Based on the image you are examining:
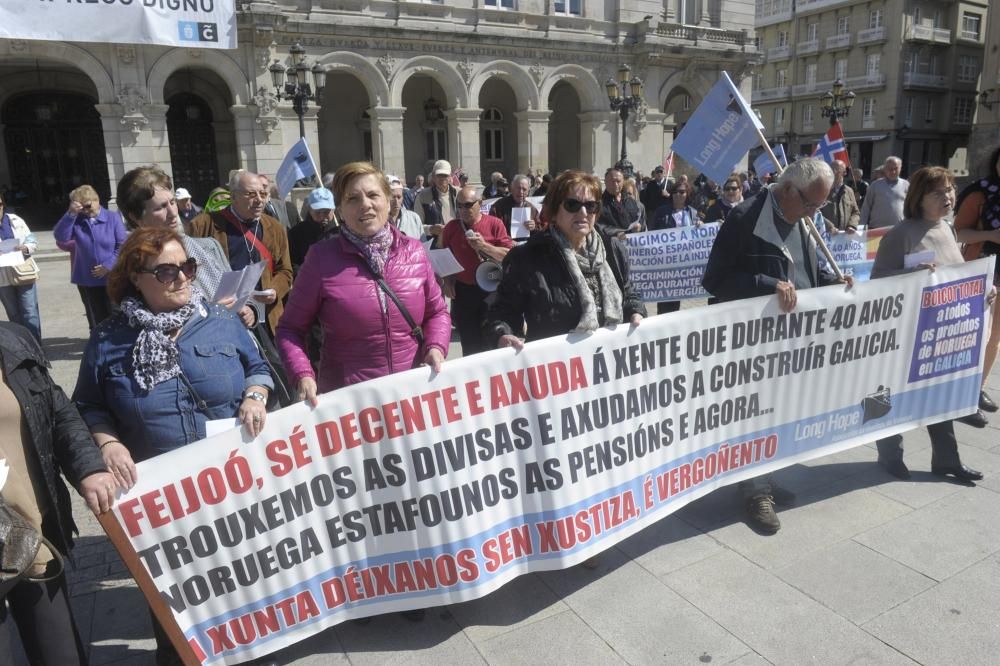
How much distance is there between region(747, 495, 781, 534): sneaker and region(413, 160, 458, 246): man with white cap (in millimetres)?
5091

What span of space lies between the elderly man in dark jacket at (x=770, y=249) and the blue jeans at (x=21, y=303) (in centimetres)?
728

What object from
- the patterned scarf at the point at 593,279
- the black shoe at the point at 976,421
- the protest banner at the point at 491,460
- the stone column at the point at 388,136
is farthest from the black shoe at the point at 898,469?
the stone column at the point at 388,136

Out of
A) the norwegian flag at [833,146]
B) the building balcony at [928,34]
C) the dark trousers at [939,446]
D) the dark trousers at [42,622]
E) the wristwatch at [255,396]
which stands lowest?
the dark trousers at [939,446]

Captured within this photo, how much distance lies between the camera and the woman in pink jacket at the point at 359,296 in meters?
2.86

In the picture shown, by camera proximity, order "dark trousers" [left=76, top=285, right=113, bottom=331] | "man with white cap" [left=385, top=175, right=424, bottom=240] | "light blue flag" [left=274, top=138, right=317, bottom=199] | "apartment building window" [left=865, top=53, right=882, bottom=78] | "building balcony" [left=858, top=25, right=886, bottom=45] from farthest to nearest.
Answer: "apartment building window" [left=865, top=53, right=882, bottom=78]
"building balcony" [left=858, top=25, right=886, bottom=45]
"dark trousers" [left=76, top=285, right=113, bottom=331]
"light blue flag" [left=274, top=138, right=317, bottom=199]
"man with white cap" [left=385, top=175, right=424, bottom=240]

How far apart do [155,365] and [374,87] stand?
71.2ft

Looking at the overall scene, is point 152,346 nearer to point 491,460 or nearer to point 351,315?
point 351,315

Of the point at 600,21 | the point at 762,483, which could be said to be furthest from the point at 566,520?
the point at 600,21

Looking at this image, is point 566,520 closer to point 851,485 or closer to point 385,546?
point 385,546

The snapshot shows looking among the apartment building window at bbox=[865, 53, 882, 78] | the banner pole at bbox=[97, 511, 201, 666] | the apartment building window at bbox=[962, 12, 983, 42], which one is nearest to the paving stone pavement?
the banner pole at bbox=[97, 511, 201, 666]

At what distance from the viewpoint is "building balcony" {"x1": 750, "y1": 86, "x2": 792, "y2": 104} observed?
52.3 metres

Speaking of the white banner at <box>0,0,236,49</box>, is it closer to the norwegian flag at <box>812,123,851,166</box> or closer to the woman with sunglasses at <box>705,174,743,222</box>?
the woman with sunglasses at <box>705,174,743,222</box>

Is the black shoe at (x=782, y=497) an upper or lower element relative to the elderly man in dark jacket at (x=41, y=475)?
lower

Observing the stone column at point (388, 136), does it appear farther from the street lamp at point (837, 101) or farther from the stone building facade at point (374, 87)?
the street lamp at point (837, 101)
